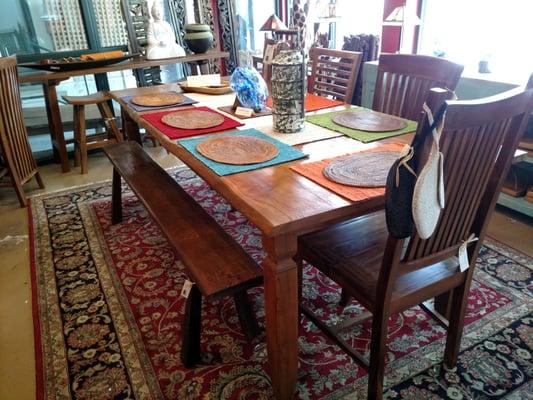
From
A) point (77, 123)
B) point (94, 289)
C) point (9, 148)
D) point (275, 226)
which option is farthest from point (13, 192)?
point (275, 226)

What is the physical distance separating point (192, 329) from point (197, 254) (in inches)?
10.7

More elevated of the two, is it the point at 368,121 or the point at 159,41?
the point at 159,41

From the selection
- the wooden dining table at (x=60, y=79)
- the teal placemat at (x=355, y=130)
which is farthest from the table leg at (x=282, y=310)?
the wooden dining table at (x=60, y=79)

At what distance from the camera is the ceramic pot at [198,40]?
3404mm

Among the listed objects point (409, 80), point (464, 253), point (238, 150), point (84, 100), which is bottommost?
point (464, 253)

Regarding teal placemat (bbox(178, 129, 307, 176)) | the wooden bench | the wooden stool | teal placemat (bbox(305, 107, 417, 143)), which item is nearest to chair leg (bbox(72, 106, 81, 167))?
the wooden stool

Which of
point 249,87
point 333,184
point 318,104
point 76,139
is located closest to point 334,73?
point 318,104

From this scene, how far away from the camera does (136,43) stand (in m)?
3.67

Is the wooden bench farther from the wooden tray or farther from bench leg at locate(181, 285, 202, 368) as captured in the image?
the wooden tray

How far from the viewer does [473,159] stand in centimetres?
99

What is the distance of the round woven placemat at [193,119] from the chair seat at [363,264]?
2.15 ft

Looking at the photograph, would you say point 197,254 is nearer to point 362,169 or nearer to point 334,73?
point 362,169

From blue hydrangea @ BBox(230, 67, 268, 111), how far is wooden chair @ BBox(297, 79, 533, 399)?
768 mm

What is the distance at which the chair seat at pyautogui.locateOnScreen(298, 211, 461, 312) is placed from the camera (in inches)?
46.1
